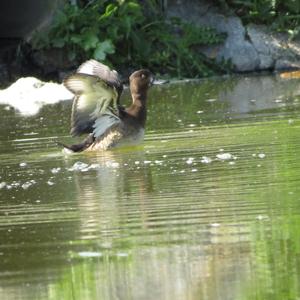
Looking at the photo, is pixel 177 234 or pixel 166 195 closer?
pixel 177 234

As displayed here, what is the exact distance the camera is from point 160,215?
582 centimetres

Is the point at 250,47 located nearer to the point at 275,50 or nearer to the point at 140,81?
the point at 275,50

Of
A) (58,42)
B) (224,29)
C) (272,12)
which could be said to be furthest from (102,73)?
(272,12)

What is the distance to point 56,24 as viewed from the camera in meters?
A: 19.2

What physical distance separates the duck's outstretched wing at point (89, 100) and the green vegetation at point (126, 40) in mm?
9316

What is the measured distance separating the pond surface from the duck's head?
0.42 meters

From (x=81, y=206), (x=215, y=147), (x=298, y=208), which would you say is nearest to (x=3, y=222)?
(x=81, y=206)

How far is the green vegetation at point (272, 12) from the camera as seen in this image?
2078 cm

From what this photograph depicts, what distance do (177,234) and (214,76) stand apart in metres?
14.1

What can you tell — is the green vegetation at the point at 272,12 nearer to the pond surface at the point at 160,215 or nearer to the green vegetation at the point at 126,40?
the green vegetation at the point at 126,40

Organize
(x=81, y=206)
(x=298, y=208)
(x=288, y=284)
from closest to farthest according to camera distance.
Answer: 1. (x=288, y=284)
2. (x=298, y=208)
3. (x=81, y=206)

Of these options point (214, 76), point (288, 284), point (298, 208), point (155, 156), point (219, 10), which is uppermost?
point (219, 10)

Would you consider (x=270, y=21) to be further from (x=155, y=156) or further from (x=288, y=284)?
(x=288, y=284)

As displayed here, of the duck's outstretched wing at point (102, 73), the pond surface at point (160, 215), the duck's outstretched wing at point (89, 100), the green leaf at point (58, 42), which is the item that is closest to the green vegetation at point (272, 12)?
the green leaf at point (58, 42)
